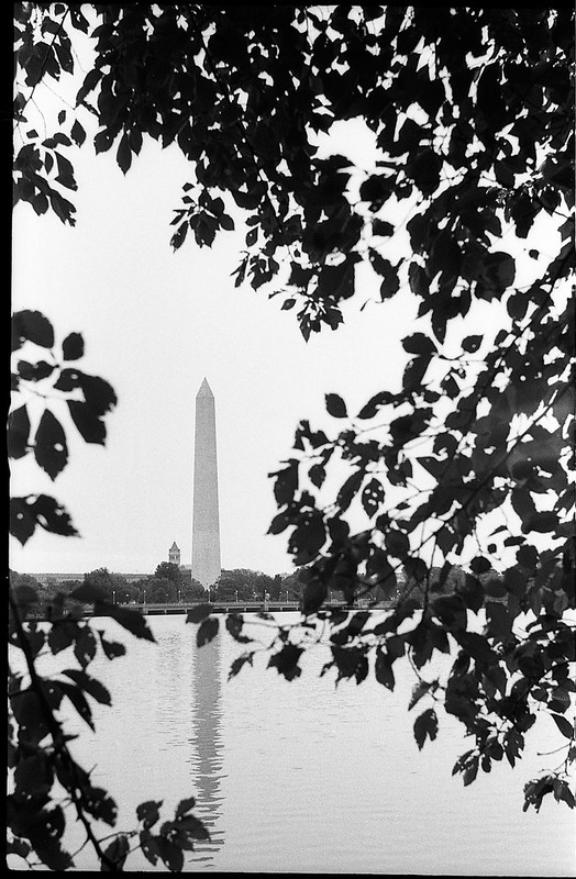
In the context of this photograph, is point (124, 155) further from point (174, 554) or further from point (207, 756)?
point (174, 554)

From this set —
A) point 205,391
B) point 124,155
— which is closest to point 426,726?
point 124,155

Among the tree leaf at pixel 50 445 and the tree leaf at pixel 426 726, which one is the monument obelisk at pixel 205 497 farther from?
the tree leaf at pixel 50 445

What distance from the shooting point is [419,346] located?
141 centimetres

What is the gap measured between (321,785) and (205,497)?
24271 mm

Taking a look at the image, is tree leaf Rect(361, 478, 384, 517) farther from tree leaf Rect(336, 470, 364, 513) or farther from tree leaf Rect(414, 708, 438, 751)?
tree leaf Rect(414, 708, 438, 751)

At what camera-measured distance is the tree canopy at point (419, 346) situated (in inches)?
52.0

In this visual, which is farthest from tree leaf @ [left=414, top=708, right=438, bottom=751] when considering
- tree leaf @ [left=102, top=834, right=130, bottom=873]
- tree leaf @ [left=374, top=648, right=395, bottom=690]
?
tree leaf @ [left=102, top=834, right=130, bottom=873]

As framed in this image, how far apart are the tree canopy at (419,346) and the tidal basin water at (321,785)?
1558 millimetres

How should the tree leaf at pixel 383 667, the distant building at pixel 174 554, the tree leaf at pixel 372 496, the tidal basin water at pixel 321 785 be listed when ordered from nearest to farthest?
the tree leaf at pixel 383 667
the tree leaf at pixel 372 496
the tidal basin water at pixel 321 785
the distant building at pixel 174 554

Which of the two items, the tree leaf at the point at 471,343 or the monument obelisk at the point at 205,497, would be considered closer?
the tree leaf at the point at 471,343

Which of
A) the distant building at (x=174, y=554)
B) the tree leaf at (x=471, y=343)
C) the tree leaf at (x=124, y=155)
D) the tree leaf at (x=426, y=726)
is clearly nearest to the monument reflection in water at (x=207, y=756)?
the tree leaf at (x=426, y=726)

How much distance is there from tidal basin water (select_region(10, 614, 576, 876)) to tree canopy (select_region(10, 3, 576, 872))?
1558mm

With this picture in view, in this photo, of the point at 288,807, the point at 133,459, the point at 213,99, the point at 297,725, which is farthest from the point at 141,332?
the point at 213,99

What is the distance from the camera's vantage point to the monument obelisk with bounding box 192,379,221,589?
33.4 m
